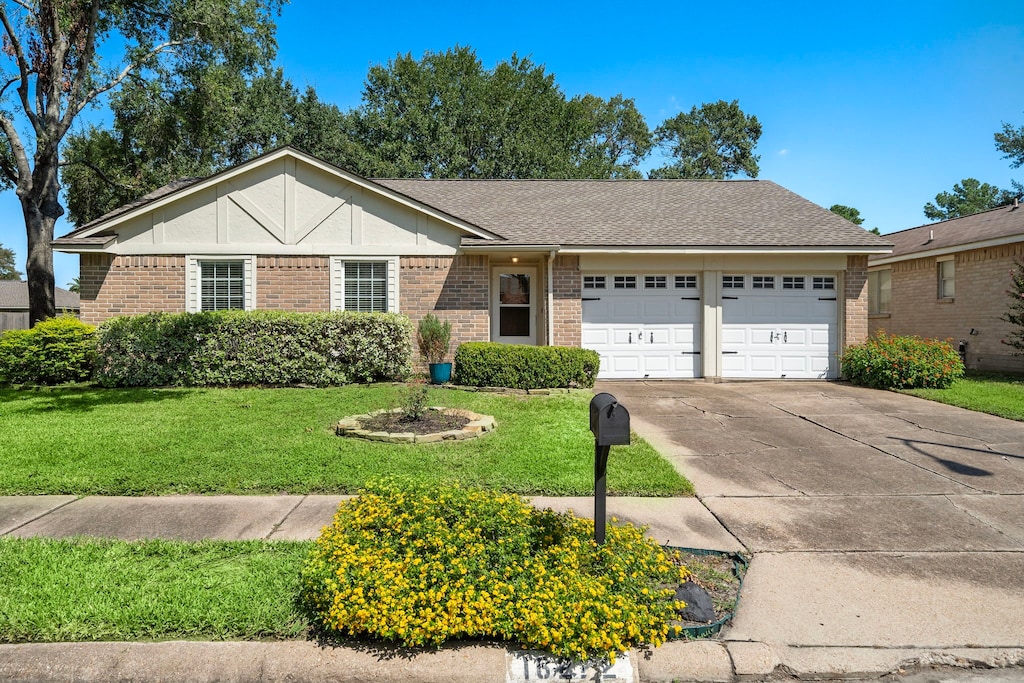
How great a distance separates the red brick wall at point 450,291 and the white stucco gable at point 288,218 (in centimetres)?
39

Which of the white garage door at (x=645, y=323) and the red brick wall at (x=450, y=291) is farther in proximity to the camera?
the white garage door at (x=645, y=323)

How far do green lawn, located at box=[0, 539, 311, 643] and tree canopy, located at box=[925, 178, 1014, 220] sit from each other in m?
57.2

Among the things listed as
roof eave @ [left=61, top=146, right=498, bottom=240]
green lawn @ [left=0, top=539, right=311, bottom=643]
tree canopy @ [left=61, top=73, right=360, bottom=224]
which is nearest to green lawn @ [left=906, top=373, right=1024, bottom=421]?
roof eave @ [left=61, top=146, right=498, bottom=240]

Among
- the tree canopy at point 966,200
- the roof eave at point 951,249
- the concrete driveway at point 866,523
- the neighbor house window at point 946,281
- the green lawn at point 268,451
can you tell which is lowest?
the concrete driveway at point 866,523

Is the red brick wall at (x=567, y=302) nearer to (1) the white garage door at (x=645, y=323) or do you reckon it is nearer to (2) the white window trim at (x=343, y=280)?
(1) the white garage door at (x=645, y=323)

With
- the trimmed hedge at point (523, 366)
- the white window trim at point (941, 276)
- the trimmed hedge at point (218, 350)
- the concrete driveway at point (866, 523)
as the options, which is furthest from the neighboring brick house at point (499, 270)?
the white window trim at point (941, 276)

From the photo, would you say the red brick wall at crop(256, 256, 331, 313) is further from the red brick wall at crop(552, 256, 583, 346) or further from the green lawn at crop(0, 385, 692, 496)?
the red brick wall at crop(552, 256, 583, 346)

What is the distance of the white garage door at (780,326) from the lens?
13.4 metres

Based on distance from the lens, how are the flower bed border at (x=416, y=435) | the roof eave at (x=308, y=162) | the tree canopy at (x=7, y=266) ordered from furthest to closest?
1. the tree canopy at (x=7, y=266)
2. the roof eave at (x=308, y=162)
3. the flower bed border at (x=416, y=435)

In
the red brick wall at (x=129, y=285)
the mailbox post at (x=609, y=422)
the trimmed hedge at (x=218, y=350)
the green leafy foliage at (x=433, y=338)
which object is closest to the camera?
the mailbox post at (x=609, y=422)

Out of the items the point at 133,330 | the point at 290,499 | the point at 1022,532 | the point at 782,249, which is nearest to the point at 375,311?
the point at 133,330

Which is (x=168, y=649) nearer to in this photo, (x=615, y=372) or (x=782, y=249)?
(x=615, y=372)

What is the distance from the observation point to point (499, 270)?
45.9 feet

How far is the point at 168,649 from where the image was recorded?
9.30 ft
